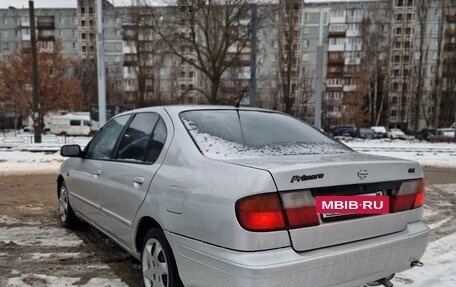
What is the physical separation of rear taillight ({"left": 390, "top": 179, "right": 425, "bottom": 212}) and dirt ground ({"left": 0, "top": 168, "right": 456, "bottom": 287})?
222cm

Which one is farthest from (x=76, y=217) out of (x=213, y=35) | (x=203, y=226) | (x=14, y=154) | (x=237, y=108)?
(x=213, y=35)

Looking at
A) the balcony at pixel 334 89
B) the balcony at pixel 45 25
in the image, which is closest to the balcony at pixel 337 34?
the balcony at pixel 334 89

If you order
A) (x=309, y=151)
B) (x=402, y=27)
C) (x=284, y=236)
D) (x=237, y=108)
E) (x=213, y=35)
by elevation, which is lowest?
(x=284, y=236)

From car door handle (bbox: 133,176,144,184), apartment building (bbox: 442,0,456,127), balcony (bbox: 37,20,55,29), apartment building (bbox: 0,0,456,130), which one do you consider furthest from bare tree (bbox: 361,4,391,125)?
balcony (bbox: 37,20,55,29)

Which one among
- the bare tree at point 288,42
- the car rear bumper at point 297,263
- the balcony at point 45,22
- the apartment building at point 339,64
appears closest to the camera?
the car rear bumper at point 297,263

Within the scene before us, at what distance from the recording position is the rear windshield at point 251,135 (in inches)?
105

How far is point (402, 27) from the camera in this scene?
2053 inches

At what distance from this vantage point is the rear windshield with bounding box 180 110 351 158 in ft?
8.76

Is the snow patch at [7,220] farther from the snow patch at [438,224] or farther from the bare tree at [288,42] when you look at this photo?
the bare tree at [288,42]

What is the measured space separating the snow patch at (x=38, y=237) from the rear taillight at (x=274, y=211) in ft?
9.73

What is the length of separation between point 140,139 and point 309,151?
1.45 meters

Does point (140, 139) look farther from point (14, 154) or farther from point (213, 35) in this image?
point (213, 35)

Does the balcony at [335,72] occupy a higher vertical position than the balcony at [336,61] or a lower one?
lower

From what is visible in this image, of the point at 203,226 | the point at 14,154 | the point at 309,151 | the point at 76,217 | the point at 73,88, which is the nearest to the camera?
the point at 203,226
